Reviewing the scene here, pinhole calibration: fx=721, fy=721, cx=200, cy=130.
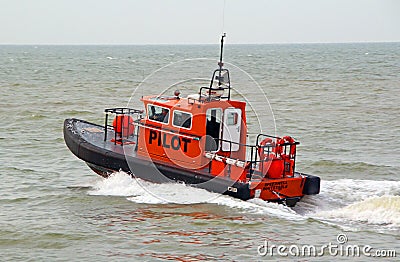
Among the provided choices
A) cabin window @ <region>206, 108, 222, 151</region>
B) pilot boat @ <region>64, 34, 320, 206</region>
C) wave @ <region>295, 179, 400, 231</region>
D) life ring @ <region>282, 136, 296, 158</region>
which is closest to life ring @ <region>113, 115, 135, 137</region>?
pilot boat @ <region>64, 34, 320, 206</region>

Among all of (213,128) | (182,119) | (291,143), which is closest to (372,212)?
(291,143)

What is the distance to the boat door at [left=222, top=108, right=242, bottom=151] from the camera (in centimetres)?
1334

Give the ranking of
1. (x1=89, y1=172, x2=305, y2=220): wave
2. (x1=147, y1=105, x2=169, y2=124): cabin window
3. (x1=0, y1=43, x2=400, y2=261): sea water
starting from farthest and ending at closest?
(x1=147, y1=105, x2=169, y2=124): cabin window → (x1=89, y1=172, x2=305, y2=220): wave → (x1=0, y1=43, x2=400, y2=261): sea water

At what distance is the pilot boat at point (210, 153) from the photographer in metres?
12.8

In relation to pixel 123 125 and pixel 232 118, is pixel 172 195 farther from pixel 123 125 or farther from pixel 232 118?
pixel 123 125

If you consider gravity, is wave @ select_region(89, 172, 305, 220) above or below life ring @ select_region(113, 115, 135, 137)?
below

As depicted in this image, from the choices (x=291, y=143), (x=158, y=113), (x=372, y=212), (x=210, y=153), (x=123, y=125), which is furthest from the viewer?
(x=123, y=125)

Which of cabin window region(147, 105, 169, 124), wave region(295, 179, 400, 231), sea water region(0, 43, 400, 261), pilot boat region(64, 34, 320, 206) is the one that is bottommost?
sea water region(0, 43, 400, 261)

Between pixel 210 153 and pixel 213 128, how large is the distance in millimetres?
478

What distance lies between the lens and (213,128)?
13.4 m

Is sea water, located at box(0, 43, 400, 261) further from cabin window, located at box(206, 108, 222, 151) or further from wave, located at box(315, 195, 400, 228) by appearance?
cabin window, located at box(206, 108, 222, 151)

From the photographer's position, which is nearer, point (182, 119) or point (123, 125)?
point (182, 119)

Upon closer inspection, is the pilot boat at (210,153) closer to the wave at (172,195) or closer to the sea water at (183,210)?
the wave at (172,195)

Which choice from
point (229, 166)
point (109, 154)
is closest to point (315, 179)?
point (229, 166)
